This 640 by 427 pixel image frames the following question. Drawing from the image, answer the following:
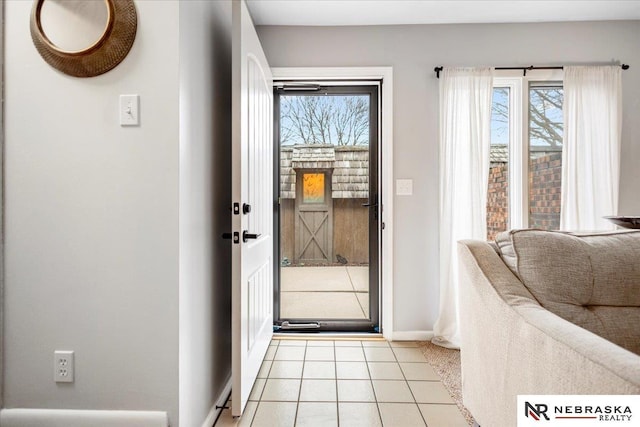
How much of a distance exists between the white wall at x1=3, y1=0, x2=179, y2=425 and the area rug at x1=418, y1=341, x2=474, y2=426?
147 centimetres

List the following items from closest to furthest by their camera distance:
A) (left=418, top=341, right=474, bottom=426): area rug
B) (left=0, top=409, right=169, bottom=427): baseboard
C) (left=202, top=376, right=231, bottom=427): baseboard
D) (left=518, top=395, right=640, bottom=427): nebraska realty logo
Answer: (left=518, top=395, right=640, bottom=427): nebraska realty logo → (left=0, top=409, right=169, bottom=427): baseboard → (left=202, top=376, right=231, bottom=427): baseboard → (left=418, top=341, right=474, bottom=426): area rug

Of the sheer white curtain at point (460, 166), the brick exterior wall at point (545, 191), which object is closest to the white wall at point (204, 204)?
the sheer white curtain at point (460, 166)

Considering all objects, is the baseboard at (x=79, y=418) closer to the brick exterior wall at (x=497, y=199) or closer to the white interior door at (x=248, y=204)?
the white interior door at (x=248, y=204)

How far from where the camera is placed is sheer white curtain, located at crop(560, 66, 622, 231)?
2652mm

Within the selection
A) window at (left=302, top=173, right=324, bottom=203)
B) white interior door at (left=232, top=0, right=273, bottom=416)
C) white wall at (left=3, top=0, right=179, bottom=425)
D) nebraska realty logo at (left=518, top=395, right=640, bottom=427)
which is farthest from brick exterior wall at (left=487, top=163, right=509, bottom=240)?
white wall at (left=3, top=0, right=179, bottom=425)

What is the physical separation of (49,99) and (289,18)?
1.84 meters

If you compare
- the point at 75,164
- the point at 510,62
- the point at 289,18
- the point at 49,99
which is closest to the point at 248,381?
the point at 75,164

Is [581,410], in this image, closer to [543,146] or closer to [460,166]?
[460,166]

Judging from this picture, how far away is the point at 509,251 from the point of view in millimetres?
1433

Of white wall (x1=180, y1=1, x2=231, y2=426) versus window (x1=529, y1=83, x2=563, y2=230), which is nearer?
white wall (x1=180, y1=1, x2=231, y2=426)

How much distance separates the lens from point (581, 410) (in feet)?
3.06

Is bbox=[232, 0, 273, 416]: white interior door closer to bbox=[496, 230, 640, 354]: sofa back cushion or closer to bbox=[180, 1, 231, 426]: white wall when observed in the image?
bbox=[180, 1, 231, 426]: white wall

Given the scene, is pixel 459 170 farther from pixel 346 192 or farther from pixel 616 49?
pixel 616 49

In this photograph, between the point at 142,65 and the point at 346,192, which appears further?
the point at 346,192
